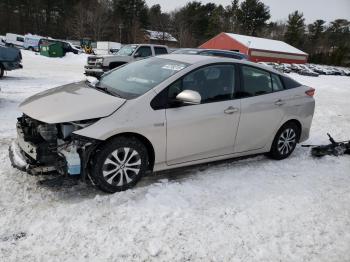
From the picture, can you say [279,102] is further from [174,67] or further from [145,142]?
[145,142]

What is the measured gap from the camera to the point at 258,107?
205 inches

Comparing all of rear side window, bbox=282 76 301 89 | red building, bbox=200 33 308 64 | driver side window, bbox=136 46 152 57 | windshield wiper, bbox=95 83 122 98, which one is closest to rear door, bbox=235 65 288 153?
rear side window, bbox=282 76 301 89

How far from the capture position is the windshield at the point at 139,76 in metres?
4.43

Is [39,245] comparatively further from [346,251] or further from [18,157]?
[346,251]

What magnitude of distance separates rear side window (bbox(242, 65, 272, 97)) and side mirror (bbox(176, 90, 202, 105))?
1.10 m

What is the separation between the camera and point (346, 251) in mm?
3434

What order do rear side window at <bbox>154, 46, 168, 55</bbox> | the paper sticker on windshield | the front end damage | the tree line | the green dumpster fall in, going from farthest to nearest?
1. the tree line
2. the green dumpster
3. rear side window at <bbox>154, 46, 168, 55</bbox>
4. the paper sticker on windshield
5. the front end damage

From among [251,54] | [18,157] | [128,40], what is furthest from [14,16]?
[18,157]

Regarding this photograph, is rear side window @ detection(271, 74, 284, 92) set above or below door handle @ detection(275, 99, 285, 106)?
above

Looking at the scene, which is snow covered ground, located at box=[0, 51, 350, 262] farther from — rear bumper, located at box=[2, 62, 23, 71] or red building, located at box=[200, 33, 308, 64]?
red building, located at box=[200, 33, 308, 64]

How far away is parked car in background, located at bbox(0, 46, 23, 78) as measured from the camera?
13.2 meters

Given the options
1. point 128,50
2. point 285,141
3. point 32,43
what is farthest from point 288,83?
point 32,43

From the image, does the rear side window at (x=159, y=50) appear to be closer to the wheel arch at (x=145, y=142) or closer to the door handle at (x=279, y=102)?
the door handle at (x=279, y=102)

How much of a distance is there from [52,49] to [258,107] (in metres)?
30.4
